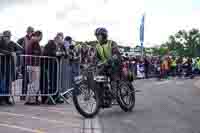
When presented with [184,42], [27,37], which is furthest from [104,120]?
[184,42]

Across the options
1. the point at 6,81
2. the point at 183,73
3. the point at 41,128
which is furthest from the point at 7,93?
the point at 183,73

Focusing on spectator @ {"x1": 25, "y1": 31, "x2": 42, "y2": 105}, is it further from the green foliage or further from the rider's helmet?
the green foliage

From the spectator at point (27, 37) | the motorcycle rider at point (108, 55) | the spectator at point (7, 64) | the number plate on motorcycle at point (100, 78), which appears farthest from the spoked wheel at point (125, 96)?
the spectator at point (27, 37)

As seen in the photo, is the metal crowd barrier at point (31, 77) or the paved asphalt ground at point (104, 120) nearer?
the paved asphalt ground at point (104, 120)

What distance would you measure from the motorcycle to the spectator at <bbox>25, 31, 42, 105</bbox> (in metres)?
2.04

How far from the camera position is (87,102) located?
9.04m

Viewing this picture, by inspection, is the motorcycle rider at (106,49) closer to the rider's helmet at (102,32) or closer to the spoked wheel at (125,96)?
the rider's helmet at (102,32)

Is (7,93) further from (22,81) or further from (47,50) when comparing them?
(47,50)

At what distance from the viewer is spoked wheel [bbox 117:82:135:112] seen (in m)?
10.0

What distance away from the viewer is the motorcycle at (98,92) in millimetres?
8984

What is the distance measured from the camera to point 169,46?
126000 millimetres

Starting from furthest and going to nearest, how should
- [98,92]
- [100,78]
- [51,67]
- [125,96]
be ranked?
[51,67] → [125,96] → [100,78] → [98,92]

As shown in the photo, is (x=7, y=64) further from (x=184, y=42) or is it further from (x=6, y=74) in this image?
(x=184, y=42)

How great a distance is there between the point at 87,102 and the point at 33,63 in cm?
285
